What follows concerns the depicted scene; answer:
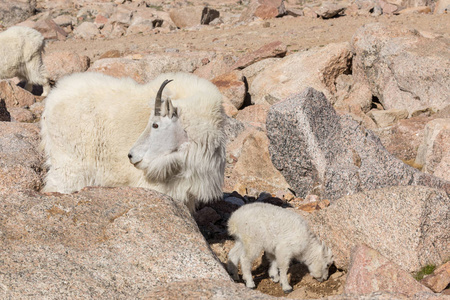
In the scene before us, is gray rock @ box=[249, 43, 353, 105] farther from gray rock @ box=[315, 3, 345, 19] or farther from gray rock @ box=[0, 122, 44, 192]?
gray rock @ box=[315, 3, 345, 19]

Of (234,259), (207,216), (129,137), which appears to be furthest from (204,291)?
(207,216)

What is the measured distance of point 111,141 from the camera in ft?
17.1

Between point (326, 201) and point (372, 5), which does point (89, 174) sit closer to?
point (326, 201)

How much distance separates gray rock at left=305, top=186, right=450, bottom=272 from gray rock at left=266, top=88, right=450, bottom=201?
4.31ft

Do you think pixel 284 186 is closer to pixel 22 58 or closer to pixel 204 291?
pixel 204 291

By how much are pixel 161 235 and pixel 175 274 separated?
435 millimetres

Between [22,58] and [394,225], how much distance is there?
1143 centimetres

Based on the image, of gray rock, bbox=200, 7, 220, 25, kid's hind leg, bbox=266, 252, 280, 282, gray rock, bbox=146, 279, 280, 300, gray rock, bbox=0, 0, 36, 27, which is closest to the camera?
gray rock, bbox=146, 279, 280, 300

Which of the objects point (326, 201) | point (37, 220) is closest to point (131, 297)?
point (37, 220)

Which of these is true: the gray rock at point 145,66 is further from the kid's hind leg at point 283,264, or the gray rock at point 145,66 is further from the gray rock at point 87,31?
the gray rock at point 87,31

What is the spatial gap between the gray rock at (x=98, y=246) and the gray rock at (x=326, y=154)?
10.5ft

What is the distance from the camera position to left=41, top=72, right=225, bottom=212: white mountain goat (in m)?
5.14

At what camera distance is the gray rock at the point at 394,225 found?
528cm

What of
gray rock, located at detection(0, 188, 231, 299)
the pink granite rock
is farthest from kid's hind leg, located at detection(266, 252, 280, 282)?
the pink granite rock
